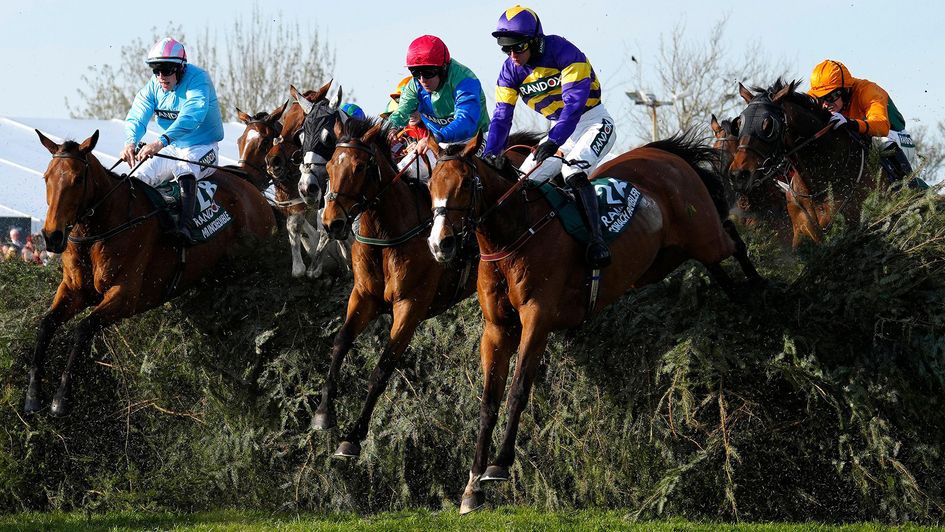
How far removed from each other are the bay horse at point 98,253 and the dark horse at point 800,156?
13.4 ft

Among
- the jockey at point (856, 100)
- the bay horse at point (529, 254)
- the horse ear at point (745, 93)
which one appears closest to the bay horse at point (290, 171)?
the bay horse at point (529, 254)

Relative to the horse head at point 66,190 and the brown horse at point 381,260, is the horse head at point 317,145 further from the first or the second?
the horse head at point 66,190

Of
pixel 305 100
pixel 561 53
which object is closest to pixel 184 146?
pixel 305 100

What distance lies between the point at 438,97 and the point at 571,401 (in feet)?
7.89

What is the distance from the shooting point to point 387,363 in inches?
290

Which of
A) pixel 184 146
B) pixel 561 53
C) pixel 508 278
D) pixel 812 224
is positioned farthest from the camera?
pixel 184 146

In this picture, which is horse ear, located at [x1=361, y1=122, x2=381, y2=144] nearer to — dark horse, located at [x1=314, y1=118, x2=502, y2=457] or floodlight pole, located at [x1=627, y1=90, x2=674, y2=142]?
dark horse, located at [x1=314, y1=118, x2=502, y2=457]

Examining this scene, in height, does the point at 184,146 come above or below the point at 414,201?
above

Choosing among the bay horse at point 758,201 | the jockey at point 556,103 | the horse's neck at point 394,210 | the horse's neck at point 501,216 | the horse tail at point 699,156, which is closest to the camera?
the horse's neck at point 501,216

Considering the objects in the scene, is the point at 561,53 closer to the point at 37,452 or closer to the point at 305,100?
the point at 305,100

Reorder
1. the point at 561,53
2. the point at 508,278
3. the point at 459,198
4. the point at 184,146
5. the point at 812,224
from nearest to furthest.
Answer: the point at 459,198, the point at 508,278, the point at 561,53, the point at 812,224, the point at 184,146

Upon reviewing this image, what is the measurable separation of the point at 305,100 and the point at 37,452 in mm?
3335

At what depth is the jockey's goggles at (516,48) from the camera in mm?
7113

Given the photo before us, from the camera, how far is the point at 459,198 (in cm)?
624
